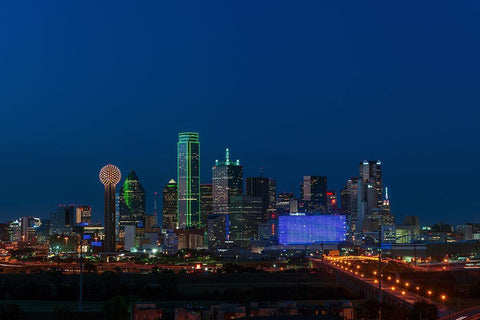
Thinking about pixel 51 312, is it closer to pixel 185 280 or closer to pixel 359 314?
pixel 359 314

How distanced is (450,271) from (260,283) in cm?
4207

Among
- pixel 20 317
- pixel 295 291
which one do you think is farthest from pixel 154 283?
pixel 20 317

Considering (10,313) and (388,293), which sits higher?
(10,313)

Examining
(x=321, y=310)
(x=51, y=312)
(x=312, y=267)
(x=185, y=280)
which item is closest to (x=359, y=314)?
(x=321, y=310)

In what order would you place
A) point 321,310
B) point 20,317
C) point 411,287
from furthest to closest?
point 411,287, point 20,317, point 321,310

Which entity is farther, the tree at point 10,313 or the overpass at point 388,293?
the overpass at point 388,293

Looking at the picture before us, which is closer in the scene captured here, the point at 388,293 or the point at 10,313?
the point at 10,313

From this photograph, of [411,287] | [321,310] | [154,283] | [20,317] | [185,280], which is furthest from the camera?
[185,280]

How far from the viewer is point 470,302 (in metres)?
102

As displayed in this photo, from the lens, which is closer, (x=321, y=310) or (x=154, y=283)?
(x=321, y=310)

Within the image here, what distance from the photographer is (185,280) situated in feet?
477

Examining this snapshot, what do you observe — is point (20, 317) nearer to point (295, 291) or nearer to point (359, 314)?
point (359, 314)

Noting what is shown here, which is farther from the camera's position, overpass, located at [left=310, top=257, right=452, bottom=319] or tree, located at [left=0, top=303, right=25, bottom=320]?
overpass, located at [left=310, top=257, right=452, bottom=319]

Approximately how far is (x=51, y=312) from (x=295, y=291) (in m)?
36.7
